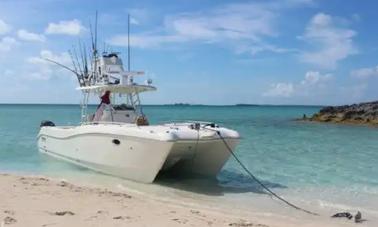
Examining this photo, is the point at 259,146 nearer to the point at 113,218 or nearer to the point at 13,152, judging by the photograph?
the point at 13,152

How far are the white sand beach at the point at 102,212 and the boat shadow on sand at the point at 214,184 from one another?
6.51 feet

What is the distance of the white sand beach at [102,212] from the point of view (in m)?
8.44

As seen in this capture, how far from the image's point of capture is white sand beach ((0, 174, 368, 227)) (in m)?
8.44

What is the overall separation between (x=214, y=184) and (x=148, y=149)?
2.22 m

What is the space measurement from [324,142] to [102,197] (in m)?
21.2

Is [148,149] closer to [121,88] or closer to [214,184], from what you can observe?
[214,184]

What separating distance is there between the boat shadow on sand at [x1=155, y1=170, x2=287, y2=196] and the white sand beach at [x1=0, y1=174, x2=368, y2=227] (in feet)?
6.51

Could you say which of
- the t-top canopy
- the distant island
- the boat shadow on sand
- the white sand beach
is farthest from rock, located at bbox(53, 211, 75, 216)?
the distant island

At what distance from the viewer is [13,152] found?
22234 mm

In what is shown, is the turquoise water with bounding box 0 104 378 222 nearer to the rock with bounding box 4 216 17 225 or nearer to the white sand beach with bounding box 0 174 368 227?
the white sand beach with bounding box 0 174 368 227

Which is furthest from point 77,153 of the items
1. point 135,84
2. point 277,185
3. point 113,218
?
point 113,218

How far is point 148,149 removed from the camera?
13.2m

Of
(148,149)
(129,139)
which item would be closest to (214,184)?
(148,149)

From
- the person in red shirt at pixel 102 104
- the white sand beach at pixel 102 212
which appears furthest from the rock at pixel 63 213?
the person in red shirt at pixel 102 104
